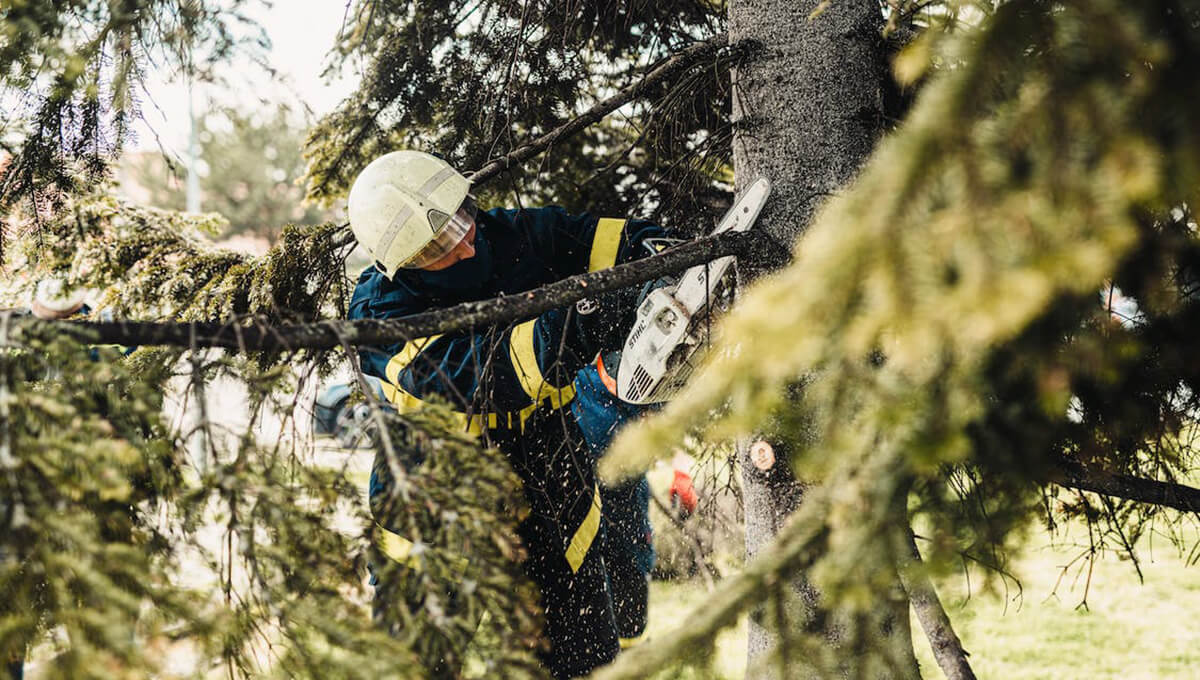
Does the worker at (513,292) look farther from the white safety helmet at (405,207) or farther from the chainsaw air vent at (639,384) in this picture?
the chainsaw air vent at (639,384)

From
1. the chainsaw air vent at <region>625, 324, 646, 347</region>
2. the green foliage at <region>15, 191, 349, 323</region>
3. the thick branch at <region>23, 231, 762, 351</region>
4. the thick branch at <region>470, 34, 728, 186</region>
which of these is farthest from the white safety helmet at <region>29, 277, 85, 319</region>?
the thick branch at <region>23, 231, 762, 351</region>

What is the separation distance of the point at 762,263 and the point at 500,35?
1827 mm

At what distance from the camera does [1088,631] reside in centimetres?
485

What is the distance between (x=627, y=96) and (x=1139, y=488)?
181cm

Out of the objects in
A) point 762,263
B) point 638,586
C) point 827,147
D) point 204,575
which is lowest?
point 638,586

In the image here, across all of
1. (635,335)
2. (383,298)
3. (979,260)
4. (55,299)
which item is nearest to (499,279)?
(383,298)

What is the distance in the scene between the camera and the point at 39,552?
997 mm

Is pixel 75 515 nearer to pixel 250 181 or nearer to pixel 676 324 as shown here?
pixel 676 324

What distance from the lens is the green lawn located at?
4.40m

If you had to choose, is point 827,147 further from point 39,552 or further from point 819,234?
point 39,552

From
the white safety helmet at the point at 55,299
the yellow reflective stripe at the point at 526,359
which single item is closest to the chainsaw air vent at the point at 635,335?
the yellow reflective stripe at the point at 526,359

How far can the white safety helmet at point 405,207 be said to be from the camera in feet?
9.50

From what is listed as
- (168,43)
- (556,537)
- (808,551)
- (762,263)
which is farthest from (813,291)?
(556,537)

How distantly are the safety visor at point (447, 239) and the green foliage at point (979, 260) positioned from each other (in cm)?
209
